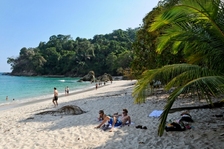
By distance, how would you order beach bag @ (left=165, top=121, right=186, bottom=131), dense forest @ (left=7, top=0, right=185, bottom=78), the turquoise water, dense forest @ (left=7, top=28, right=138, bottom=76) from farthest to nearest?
dense forest @ (left=7, top=28, right=138, bottom=76)
dense forest @ (left=7, top=0, right=185, bottom=78)
the turquoise water
beach bag @ (left=165, top=121, right=186, bottom=131)

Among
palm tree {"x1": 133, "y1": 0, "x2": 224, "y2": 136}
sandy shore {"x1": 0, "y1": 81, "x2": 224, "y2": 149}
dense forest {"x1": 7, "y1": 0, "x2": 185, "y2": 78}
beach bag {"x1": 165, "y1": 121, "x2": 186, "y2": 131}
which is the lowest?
sandy shore {"x1": 0, "y1": 81, "x2": 224, "y2": 149}

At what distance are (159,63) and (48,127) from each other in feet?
22.9

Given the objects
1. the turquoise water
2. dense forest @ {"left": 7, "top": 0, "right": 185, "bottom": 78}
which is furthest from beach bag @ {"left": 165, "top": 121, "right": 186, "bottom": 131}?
dense forest @ {"left": 7, "top": 0, "right": 185, "bottom": 78}

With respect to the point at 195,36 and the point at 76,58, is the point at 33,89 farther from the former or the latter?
the point at 76,58

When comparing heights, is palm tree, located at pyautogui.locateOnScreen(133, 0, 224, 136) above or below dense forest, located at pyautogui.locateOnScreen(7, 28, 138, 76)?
below

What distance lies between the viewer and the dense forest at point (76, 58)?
81.2m

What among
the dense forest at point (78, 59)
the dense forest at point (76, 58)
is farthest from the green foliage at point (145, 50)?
the dense forest at point (76, 58)

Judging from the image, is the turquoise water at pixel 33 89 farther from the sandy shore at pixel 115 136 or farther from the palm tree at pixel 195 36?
the palm tree at pixel 195 36

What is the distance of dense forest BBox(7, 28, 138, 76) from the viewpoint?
81188 millimetres

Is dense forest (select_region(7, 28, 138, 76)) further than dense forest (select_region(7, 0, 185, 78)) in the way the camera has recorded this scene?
Yes

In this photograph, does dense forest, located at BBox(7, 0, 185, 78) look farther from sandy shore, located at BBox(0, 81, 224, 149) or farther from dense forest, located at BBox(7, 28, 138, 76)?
sandy shore, located at BBox(0, 81, 224, 149)

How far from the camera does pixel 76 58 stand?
88062mm

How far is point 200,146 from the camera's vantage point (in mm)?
4930

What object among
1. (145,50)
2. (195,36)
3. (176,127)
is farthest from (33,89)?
(195,36)
